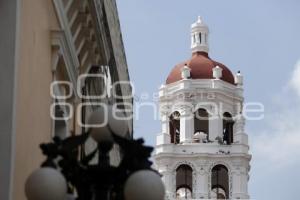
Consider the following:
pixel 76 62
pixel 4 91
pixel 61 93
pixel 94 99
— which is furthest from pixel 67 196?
pixel 94 99

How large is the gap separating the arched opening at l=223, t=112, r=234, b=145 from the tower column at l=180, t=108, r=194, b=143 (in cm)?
202

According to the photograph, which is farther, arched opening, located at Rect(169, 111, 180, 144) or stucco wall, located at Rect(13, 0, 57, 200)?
arched opening, located at Rect(169, 111, 180, 144)

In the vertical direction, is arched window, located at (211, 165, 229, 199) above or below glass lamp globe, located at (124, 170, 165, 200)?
above

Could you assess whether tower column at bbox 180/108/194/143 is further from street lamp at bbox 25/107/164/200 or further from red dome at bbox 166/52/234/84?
street lamp at bbox 25/107/164/200

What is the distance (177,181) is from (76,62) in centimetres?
4086

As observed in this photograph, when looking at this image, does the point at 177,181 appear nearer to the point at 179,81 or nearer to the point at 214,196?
the point at 214,196

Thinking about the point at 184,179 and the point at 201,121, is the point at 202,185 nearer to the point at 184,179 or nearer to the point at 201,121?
the point at 184,179

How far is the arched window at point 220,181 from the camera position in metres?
54.9

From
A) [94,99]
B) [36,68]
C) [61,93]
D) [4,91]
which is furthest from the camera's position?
[94,99]

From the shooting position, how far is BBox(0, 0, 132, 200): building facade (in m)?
9.74

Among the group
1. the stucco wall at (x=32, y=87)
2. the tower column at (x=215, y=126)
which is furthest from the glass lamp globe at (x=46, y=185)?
the tower column at (x=215, y=126)

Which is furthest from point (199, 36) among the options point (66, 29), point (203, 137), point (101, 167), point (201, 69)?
point (101, 167)

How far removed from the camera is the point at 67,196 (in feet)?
27.5

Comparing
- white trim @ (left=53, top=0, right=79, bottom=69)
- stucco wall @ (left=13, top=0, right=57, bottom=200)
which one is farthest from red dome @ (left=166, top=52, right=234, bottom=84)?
stucco wall @ (left=13, top=0, right=57, bottom=200)
